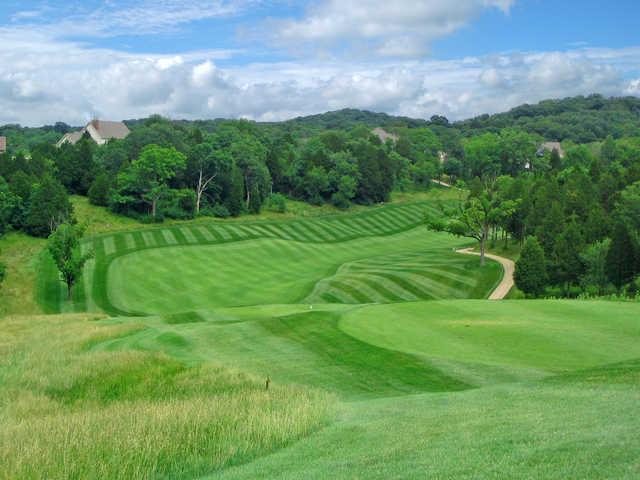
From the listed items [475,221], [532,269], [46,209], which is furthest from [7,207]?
[532,269]

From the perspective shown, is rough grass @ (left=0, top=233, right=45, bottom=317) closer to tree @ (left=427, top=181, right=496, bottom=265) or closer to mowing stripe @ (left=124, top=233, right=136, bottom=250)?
mowing stripe @ (left=124, top=233, right=136, bottom=250)

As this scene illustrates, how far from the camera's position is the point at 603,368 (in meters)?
14.5

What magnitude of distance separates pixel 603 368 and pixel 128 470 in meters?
10.8

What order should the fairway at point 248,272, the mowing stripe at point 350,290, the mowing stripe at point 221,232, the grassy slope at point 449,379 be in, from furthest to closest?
1. the mowing stripe at point 221,232
2. the mowing stripe at point 350,290
3. the fairway at point 248,272
4. the grassy slope at point 449,379

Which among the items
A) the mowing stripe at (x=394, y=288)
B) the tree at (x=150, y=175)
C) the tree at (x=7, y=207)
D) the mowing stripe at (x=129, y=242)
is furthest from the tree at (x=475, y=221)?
the tree at (x=7, y=207)

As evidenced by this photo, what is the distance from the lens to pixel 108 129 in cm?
13588

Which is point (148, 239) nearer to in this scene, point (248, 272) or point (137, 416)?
point (248, 272)

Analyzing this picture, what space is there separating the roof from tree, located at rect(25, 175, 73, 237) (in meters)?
73.2

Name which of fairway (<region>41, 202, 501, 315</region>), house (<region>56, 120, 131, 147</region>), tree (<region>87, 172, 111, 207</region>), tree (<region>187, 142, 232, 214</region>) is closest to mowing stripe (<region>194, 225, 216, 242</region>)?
fairway (<region>41, 202, 501, 315</region>)

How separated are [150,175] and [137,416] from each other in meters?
70.4

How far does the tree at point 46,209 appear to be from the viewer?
202 feet

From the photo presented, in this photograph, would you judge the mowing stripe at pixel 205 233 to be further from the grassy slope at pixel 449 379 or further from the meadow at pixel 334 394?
the grassy slope at pixel 449 379

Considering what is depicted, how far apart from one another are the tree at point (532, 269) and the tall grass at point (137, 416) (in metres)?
36.9

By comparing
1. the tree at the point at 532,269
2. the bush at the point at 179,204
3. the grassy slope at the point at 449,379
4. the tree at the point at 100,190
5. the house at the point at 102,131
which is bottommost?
the tree at the point at 532,269
